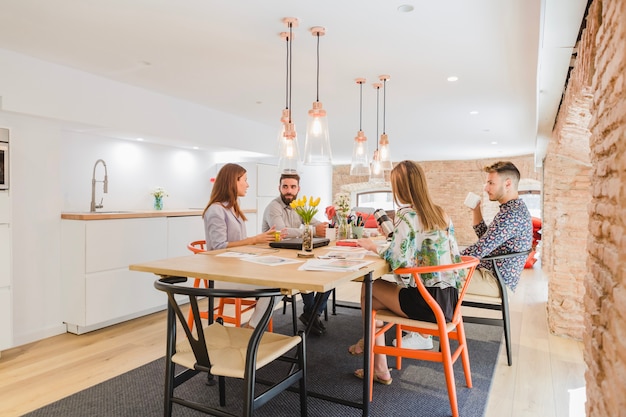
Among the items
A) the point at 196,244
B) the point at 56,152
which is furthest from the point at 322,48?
the point at 56,152

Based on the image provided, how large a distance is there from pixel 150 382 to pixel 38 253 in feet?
5.66

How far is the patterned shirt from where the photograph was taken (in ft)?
9.54

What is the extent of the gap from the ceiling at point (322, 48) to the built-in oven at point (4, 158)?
2.21 ft

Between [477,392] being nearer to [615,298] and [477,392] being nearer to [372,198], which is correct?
[615,298]

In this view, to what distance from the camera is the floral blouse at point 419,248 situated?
2246mm

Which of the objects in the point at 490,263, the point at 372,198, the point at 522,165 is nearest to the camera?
the point at 490,263

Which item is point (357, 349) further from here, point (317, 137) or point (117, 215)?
point (117, 215)

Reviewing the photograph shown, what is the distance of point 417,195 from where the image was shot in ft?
7.82

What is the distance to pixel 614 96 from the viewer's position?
1187mm

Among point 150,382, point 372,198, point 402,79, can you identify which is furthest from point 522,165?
point 150,382

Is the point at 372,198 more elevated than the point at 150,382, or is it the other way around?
the point at 372,198

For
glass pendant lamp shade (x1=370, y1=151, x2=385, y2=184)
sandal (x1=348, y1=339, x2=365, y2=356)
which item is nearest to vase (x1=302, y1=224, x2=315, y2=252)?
sandal (x1=348, y1=339, x2=365, y2=356)

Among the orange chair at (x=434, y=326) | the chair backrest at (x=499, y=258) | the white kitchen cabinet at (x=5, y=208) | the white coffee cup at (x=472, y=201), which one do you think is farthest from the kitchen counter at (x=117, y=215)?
the chair backrest at (x=499, y=258)

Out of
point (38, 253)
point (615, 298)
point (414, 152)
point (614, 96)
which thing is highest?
point (414, 152)
